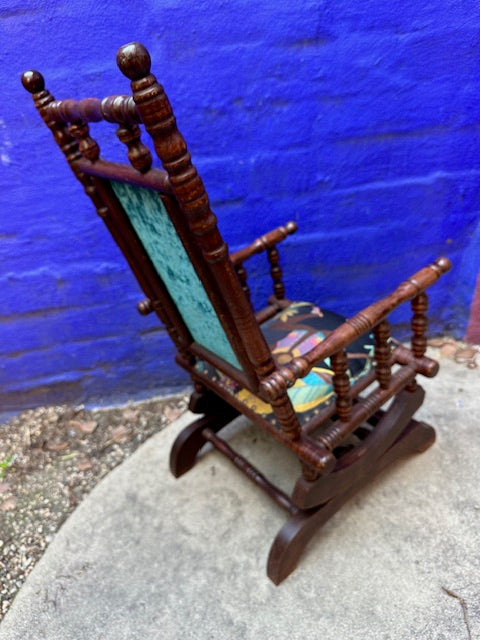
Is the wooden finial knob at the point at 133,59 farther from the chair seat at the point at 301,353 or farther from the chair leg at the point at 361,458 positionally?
the chair leg at the point at 361,458

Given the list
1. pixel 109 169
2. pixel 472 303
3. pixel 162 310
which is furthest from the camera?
pixel 472 303

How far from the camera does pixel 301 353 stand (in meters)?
1.73

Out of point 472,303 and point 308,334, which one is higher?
point 308,334

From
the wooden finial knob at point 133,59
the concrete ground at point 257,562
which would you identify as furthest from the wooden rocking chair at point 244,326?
the concrete ground at point 257,562

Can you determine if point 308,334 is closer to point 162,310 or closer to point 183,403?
point 162,310

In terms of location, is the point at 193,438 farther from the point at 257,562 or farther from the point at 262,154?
the point at 262,154

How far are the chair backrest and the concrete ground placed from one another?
817mm

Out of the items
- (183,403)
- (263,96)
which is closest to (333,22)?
(263,96)

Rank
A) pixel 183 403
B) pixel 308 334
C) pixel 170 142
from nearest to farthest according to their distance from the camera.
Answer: pixel 170 142 < pixel 308 334 < pixel 183 403

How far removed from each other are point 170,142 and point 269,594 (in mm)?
1572

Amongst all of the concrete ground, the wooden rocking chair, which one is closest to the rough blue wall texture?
the wooden rocking chair

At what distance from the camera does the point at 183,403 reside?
8.70 ft

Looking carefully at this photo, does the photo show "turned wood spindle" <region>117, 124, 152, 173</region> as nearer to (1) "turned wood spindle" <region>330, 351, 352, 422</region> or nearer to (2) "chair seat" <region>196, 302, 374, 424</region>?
(1) "turned wood spindle" <region>330, 351, 352, 422</region>

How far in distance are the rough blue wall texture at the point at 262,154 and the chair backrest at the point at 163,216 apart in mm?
604
